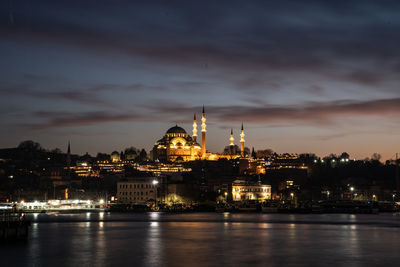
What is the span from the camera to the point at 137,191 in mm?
112750

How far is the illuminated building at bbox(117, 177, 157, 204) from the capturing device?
367 ft

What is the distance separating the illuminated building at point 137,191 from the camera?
4407 inches

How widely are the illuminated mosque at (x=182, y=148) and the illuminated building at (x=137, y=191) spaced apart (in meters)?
50.3

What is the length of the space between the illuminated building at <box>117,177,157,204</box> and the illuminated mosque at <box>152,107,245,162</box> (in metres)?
50.3

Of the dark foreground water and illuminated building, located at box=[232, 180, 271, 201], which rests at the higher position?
illuminated building, located at box=[232, 180, 271, 201]

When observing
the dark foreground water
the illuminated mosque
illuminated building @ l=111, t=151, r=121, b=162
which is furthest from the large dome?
the dark foreground water

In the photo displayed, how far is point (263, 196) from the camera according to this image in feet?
416

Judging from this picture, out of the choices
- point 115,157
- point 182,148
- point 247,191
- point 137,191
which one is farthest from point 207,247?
point 115,157

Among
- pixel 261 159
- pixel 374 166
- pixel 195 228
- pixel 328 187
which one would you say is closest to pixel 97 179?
pixel 261 159

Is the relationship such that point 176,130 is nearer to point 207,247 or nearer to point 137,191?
point 137,191

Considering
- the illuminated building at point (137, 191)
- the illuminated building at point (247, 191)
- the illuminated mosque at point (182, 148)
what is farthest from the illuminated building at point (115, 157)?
the illuminated building at point (137, 191)

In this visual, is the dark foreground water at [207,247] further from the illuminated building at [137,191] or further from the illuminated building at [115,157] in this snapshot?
the illuminated building at [115,157]

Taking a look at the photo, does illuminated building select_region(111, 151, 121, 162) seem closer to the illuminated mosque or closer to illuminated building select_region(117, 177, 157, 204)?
the illuminated mosque

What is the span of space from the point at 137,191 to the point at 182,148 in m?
57.5
